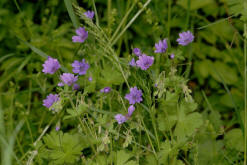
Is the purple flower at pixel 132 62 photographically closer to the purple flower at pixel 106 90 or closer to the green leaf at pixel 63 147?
the purple flower at pixel 106 90

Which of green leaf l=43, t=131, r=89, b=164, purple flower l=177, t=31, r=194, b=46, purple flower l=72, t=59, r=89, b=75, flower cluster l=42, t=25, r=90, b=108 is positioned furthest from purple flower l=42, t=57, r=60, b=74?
purple flower l=177, t=31, r=194, b=46

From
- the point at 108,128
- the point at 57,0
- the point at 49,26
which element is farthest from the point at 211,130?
the point at 57,0

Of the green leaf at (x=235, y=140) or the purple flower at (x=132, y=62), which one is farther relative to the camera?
the green leaf at (x=235, y=140)

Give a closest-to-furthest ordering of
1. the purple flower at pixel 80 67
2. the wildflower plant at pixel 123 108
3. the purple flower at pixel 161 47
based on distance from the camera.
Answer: the wildflower plant at pixel 123 108 < the purple flower at pixel 161 47 < the purple flower at pixel 80 67

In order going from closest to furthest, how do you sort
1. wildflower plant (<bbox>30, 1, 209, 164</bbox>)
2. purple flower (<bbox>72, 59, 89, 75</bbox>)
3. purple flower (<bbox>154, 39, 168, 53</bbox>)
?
wildflower plant (<bbox>30, 1, 209, 164</bbox>), purple flower (<bbox>154, 39, 168, 53</bbox>), purple flower (<bbox>72, 59, 89, 75</bbox>)

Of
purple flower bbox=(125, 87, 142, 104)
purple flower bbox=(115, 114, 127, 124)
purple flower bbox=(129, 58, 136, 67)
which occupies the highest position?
purple flower bbox=(129, 58, 136, 67)

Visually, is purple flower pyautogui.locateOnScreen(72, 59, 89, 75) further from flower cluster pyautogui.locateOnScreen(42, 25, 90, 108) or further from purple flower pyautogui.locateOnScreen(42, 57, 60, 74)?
purple flower pyautogui.locateOnScreen(42, 57, 60, 74)

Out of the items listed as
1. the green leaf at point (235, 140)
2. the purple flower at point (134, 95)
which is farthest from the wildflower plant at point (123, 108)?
the green leaf at point (235, 140)
